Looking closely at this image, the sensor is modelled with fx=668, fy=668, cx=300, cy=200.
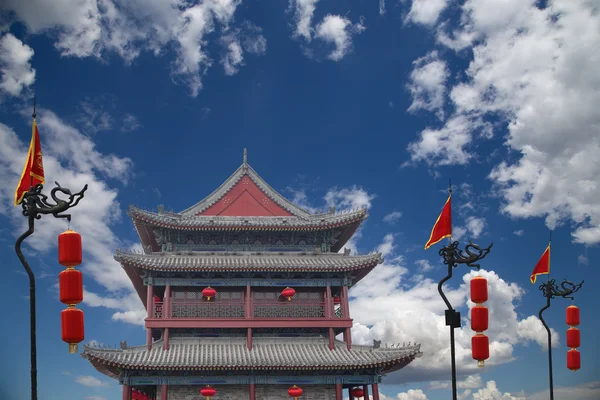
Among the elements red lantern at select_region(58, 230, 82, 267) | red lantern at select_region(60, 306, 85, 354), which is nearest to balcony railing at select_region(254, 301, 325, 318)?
red lantern at select_region(60, 306, 85, 354)

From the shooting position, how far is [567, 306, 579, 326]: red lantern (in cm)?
2773

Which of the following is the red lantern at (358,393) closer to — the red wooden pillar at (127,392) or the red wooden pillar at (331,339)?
the red wooden pillar at (331,339)

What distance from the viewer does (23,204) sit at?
15852 millimetres

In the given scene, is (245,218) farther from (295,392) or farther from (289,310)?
(295,392)

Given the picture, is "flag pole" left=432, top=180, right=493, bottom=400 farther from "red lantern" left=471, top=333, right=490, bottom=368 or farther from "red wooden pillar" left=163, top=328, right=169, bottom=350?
"red wooden pillar" left=163, top=328, right=169, bottom=350

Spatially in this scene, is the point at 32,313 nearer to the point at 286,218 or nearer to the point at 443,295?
the point at 443,295

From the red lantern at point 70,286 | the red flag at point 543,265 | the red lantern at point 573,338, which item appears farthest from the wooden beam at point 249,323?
the red lantern at point 70,286

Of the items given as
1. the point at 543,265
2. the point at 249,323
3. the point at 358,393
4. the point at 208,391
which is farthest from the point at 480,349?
the point at 249,323

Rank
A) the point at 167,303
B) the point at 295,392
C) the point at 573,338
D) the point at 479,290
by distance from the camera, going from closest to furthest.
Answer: the point at 479,290 < the point at 573,338 < the point at 295,392 < the point at 167,303

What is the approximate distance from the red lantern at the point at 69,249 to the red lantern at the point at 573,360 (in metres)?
20.9

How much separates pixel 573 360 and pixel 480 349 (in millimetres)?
9850

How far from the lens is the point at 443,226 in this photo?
70.2 ft

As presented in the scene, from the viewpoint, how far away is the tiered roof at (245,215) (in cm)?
3450

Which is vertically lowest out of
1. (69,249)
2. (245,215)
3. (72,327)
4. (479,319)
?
(72,327)
